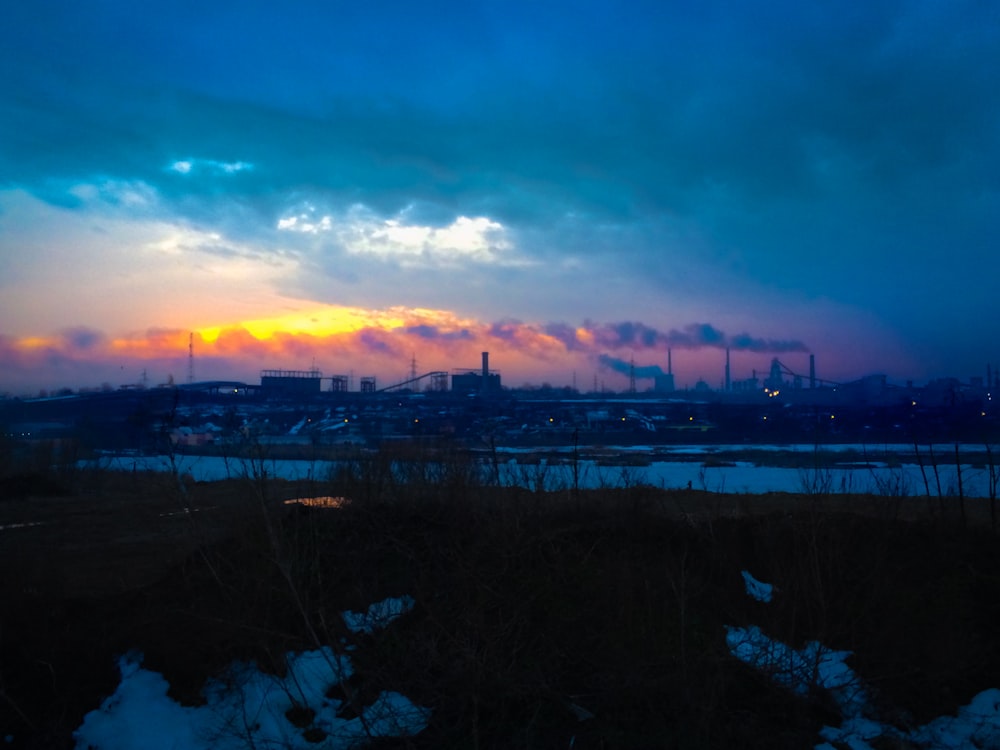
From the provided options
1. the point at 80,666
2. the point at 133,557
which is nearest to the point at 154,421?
the point at 133,557

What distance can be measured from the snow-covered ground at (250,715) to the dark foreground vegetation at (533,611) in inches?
5.1

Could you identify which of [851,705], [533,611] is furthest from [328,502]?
[851,705]

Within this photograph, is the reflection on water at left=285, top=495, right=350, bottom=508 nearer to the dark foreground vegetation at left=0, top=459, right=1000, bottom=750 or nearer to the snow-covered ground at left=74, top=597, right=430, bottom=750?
the dark foreground vegetation at left=0, top=459, right=1000, bottom=750

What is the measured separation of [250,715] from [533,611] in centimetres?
281

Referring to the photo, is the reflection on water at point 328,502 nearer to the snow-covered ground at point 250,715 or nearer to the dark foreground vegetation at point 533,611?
the dark foreground vegetation at point 533,611

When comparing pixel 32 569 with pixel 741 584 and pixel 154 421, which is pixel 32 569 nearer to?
pixel 741 584

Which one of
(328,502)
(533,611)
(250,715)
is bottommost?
(250,715)

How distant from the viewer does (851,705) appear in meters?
6.72

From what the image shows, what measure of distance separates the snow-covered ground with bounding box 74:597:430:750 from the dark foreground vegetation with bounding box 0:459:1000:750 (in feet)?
0.42

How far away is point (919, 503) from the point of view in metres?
15.8

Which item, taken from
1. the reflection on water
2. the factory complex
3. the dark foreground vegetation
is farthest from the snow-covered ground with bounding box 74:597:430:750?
the factory complex

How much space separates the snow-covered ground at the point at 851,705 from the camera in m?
6.27

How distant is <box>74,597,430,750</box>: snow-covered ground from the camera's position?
608cm

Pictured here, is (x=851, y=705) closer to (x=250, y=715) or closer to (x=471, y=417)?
(x=250, y=715)
